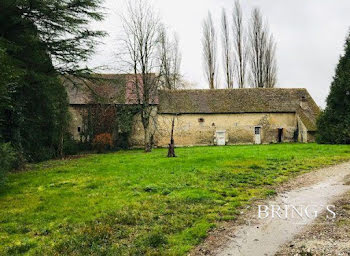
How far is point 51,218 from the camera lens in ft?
24.6

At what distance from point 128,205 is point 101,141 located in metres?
19.6

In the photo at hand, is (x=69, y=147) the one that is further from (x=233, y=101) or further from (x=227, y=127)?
(x=233, y=101)

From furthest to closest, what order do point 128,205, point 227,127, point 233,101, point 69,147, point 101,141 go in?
point 233,101 < point 227,127 < point 101,141 < point 69,147 < point 128,205

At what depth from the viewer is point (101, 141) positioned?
2694 centimetres

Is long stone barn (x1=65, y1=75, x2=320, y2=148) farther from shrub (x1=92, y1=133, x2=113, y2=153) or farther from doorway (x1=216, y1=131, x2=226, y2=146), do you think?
shrub (x1=92, y1=133, x2=113, y2=153)

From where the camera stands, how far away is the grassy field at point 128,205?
5.81 m

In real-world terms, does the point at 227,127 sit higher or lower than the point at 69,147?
higher

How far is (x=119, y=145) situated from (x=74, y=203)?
73.2ft

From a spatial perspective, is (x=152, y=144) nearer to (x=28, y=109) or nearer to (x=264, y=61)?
(x=28, y=109)

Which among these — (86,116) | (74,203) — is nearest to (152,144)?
(86,116)

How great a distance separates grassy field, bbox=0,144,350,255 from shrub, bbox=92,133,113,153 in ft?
42.1

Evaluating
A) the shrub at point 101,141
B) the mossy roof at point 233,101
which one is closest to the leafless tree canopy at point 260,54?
the mossy roof at point 233,101

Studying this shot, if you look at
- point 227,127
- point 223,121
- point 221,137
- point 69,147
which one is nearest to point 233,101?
point 223,121

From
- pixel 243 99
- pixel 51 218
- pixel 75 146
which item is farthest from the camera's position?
pixel 243 99
